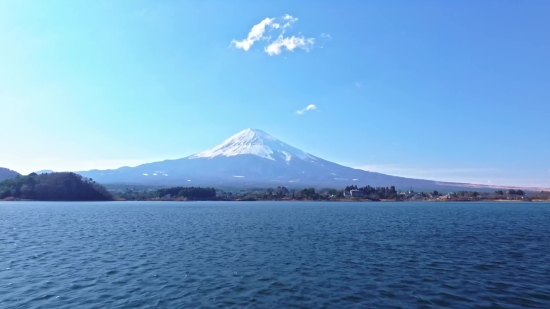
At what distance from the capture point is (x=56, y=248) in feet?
87.7

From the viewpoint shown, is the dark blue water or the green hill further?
the green hill

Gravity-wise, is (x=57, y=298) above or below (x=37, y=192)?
below

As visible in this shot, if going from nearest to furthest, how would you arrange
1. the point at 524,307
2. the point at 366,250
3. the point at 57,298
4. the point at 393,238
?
the point at 524,307
the point at 57,298
the point at 366,250
the point at 393,238

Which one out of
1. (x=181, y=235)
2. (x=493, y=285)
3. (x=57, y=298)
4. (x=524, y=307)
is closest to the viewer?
(x=524, y=307)

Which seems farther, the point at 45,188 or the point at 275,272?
the point at 45,188

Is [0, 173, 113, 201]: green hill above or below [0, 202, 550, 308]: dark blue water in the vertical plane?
above

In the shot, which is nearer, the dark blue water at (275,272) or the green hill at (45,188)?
the dark blue water at (275,272)

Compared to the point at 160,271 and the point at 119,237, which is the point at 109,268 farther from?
the point at 119,237

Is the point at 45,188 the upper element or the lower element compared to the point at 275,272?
upper

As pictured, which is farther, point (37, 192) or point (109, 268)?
point (37, 192)

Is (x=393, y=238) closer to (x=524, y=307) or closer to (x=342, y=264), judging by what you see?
(x=342, y=264)

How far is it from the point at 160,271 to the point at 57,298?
5.11 metres

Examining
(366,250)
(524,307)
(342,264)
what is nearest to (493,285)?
(524,307)

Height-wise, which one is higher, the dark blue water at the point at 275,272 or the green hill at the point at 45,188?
the green hill at the point at 45,188
